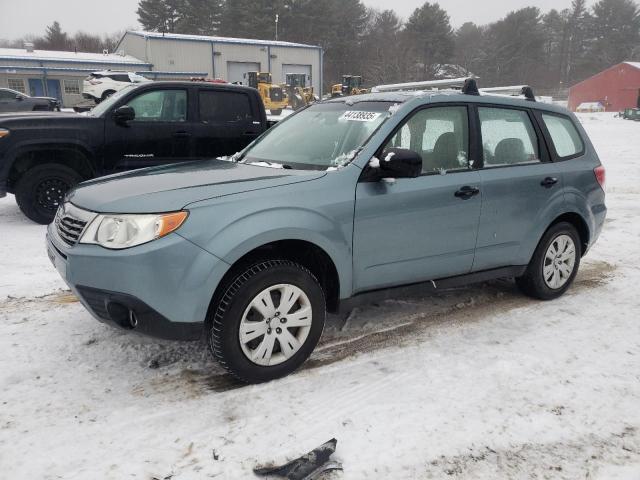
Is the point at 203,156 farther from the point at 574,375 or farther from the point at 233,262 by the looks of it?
the point at 574,375

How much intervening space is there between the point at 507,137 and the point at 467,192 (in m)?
0.76

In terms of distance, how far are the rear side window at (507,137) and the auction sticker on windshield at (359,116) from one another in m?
0.89

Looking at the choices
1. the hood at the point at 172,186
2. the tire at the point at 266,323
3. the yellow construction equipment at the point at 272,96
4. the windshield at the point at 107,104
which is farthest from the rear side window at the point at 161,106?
the yellow construction equipment at the point at 272,96

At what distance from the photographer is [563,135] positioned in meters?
4.52

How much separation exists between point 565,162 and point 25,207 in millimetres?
6219

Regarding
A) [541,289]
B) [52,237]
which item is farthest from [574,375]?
[52,237]

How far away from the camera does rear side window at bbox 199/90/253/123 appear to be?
7.45m

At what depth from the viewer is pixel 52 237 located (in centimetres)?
324

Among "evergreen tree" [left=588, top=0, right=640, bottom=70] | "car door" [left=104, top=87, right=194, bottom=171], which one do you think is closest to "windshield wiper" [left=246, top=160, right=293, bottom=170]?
"car door" [left=104, top=87, right=194, bottom=171]

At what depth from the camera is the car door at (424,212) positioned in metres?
3.29

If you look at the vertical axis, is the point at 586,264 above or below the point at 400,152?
below

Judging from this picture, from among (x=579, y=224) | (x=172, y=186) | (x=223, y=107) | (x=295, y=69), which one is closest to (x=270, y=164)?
(x=172, y=186)

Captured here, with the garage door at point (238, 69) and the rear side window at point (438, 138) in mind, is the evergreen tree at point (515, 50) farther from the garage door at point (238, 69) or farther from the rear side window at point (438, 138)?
the rear side window at point (438, 138)

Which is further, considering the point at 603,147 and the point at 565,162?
the point at 603,147
